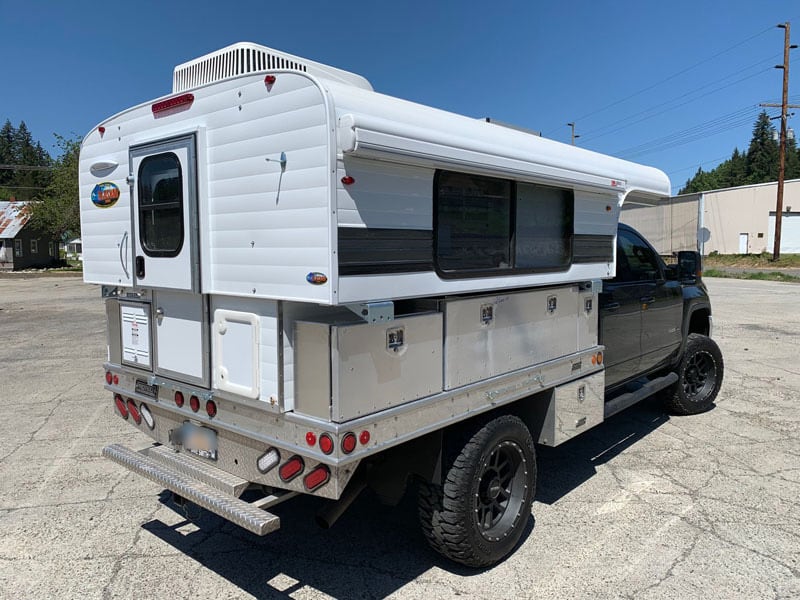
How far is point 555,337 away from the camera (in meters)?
4.02

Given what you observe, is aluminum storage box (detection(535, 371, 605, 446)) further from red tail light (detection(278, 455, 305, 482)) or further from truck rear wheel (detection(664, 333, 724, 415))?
truck rear wheel (detection(664, 333, 724, 415))

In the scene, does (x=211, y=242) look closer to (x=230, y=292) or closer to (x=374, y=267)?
(x=230, y=292)

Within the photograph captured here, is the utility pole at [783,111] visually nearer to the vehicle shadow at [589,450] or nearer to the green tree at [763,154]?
the vehicle shadow at [589,450]

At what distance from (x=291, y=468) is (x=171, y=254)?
1.34 m

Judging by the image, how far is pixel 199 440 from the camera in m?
3.42

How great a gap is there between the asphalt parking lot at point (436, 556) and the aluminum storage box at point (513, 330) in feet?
3.61

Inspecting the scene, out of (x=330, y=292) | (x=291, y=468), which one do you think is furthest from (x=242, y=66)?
(x=291, y=468)

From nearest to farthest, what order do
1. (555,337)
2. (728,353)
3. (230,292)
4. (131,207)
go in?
1. (230,292)
2. (131,207)
3. (555,337)
4. (728,353)

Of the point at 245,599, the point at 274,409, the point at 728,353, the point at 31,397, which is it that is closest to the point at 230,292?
the point at 274,409

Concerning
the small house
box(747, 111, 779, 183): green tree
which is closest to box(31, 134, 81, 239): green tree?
the small house

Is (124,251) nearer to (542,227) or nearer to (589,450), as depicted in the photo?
(542,227)

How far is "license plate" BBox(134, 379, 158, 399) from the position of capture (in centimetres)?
369

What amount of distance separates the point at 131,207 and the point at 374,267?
173 cm

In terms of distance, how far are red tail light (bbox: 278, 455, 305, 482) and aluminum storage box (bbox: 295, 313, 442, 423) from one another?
250 mm
